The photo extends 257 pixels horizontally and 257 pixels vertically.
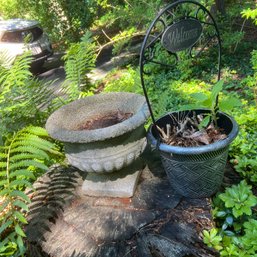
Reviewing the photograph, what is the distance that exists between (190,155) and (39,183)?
1.52 m

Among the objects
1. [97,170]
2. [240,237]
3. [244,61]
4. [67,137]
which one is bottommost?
[244,61]

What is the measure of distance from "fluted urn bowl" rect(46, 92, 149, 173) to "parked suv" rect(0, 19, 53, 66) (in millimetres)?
5161

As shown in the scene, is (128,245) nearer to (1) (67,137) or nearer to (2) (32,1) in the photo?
(1) (67,137)

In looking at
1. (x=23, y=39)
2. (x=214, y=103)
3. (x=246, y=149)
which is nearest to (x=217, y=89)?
(x=214, y=103)

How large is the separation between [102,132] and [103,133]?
0.4 inches

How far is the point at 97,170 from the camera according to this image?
2.23 meters

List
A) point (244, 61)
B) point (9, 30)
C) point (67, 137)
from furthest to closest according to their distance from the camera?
point (9, 30) → point (244, 61) → point (67, 137)

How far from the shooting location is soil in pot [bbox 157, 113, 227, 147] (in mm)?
2141

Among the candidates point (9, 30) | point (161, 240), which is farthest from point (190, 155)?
point (9, 30)

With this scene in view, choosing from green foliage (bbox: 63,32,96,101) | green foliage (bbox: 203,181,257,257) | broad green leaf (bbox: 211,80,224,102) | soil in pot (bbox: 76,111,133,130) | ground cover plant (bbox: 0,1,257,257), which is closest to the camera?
green foliage (bbox: 203,181,257,257)

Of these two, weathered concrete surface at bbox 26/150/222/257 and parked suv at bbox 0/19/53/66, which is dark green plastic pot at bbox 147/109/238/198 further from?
parked suv at bbox 0/19/53/66

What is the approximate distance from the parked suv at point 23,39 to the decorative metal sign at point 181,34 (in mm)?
5859

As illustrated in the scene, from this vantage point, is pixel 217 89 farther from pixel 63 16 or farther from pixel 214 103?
pixel 63 16

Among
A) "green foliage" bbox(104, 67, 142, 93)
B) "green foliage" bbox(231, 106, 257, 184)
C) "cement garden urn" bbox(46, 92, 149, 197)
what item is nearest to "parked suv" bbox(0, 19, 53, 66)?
"green foliage" bbox(104, 67, 142, 93)
